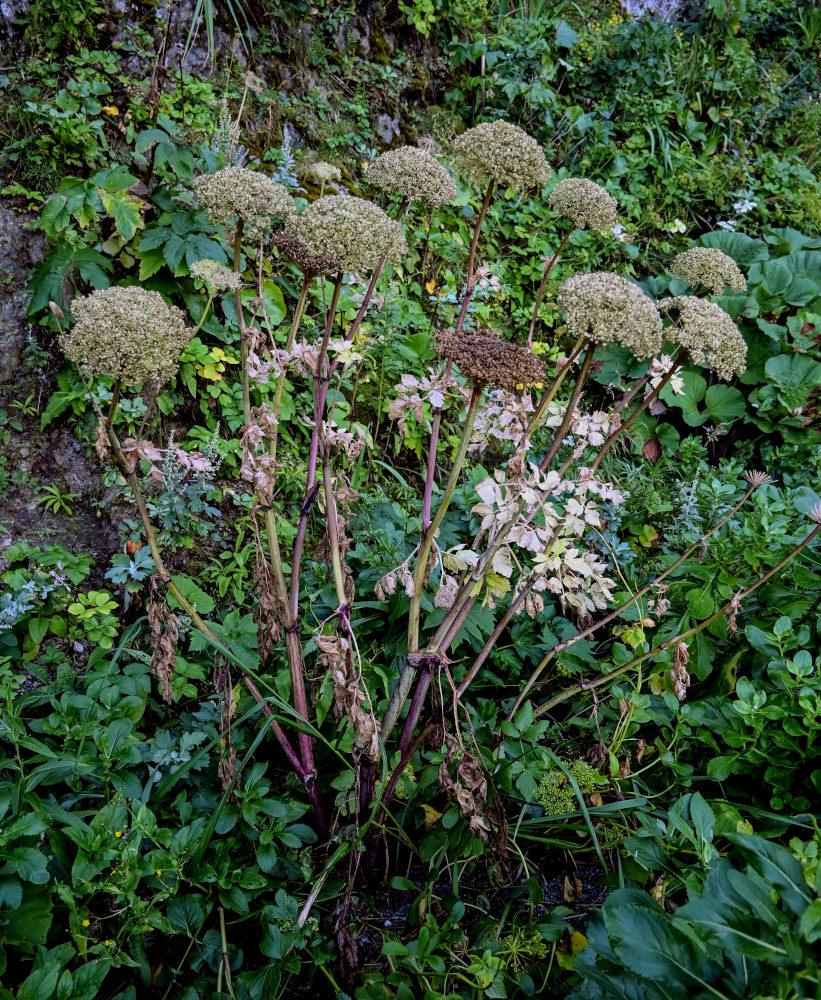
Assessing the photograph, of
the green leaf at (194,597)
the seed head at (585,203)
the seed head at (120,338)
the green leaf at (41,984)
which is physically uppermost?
the seed head at (585,203)

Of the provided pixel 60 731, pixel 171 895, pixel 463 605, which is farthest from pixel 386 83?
pixel 171 895

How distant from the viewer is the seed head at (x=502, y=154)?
2062 mm

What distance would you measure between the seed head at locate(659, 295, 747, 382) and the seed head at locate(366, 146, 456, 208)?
0.86 m

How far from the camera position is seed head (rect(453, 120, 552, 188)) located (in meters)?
2.06

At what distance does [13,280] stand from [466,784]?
2.98 m

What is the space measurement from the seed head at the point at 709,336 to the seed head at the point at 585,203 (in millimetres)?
431

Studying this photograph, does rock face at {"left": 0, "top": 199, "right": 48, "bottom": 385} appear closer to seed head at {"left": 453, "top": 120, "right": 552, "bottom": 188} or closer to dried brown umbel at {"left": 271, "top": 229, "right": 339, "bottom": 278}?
dried brown umbel at {"left": 271, "top": 229, "right": 339, "bottom": 278}

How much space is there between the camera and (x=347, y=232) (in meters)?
1.66

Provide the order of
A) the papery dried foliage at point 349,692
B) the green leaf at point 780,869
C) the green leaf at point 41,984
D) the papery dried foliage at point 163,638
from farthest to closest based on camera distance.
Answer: the papery dried foliage at point 163,638 < the papery dried foliage at point 349,692 < the green leaf at point 41,984 < the green leaf at point 780,869

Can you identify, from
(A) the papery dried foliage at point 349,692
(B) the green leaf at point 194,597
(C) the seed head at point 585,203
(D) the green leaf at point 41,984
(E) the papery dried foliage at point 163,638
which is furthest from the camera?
(B) the green leaf at point 194,597

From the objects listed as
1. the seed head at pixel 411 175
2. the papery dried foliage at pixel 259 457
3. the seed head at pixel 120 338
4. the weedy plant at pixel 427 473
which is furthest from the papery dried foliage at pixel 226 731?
the seed head at pixel 411 175

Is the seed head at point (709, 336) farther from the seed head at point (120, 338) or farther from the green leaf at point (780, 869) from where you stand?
the seed head at point (120, 338)

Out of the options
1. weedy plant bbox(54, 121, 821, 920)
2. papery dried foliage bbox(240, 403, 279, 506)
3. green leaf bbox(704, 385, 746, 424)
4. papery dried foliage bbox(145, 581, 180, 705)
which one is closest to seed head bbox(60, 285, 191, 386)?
weedy plant bbox(54, 121, 821, 920)

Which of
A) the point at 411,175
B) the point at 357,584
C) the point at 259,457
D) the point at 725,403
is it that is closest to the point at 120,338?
the point at 259,457
